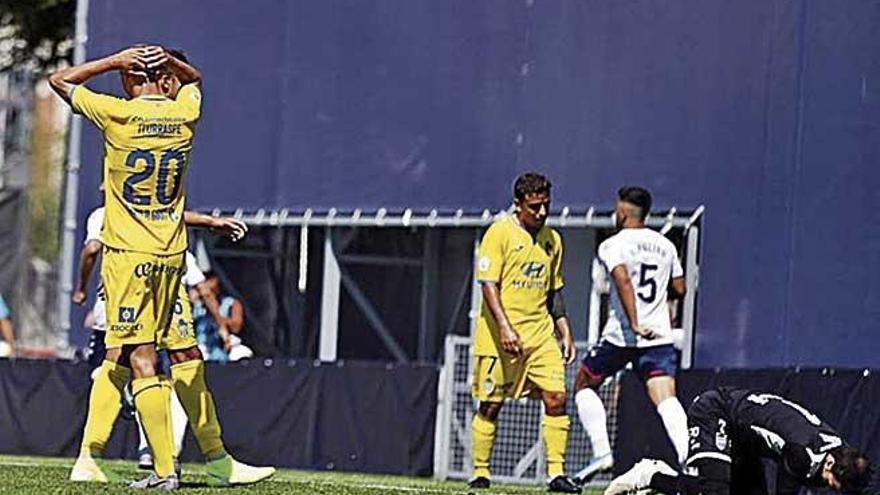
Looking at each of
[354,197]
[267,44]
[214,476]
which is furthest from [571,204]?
[214,476]

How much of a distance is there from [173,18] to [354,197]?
116 inches

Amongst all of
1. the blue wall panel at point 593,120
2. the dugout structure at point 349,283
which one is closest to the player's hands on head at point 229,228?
the blue wall panel at point 593,120

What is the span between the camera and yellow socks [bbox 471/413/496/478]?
1479cm

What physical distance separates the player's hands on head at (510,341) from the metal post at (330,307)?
795 centimetres

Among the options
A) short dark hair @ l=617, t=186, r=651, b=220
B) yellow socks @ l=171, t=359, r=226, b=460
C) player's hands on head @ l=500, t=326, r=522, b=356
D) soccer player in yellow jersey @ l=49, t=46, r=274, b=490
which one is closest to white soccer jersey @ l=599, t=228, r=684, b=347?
short dark hair @ l=617, t=186, r=651, b=220

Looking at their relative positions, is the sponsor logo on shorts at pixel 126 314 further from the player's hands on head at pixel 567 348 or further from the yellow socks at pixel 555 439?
the player's hands on head at pixel 567 348

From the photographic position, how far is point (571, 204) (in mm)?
19781

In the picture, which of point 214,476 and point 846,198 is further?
point 846,198

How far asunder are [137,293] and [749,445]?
10.4 ft

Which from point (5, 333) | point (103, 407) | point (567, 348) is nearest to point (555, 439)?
point (567, 348)

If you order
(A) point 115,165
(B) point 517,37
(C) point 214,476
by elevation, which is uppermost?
(B) point 517,37

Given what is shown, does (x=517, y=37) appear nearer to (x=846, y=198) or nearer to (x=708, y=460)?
(x=846, y=198)

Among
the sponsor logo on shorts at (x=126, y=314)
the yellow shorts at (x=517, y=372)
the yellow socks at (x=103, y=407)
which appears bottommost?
the yellow socks at (x=103, y=407)

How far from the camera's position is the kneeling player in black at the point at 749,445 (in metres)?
10.6
